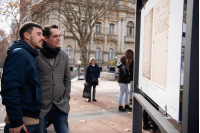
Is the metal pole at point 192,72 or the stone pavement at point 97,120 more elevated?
the metal pole at point 192,72

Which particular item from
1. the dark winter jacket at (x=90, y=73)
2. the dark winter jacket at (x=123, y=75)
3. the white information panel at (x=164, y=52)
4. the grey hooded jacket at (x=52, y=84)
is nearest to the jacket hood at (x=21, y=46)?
the grey hooded jacket at (x=52, y=84)

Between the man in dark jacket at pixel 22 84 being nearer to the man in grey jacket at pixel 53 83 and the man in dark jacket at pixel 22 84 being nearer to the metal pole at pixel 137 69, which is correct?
the man in grey jacket at pixel 53 83

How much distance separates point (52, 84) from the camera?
236 centimetres

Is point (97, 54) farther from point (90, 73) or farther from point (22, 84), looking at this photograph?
point (22, 84)

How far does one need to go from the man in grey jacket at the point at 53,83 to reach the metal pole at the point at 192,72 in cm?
165

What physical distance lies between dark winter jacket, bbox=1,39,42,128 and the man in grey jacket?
0.32m

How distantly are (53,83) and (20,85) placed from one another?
624 millimetres

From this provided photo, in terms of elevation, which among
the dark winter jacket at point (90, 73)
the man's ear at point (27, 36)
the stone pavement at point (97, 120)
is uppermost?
the man's ear at point (27, 36)

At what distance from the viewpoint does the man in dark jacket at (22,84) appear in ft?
5.65

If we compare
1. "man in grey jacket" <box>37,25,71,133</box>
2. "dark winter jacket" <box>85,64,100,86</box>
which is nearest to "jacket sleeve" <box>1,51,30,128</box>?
"man in grey jacket" <box>37,25,71,133</box>

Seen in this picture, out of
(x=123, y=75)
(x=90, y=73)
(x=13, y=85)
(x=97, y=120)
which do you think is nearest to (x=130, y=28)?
(x=90, y=73)

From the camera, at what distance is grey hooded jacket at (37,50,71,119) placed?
2303 mm

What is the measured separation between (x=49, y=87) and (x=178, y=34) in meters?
1.65

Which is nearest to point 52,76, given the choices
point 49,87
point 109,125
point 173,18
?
point 49,87
